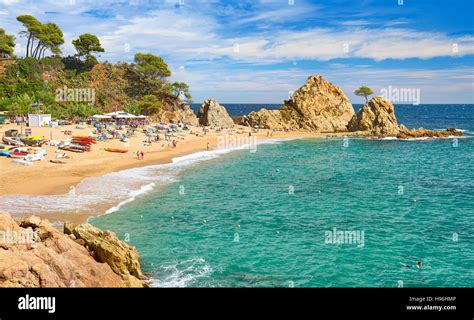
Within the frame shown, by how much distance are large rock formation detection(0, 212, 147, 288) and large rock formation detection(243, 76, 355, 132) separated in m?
88.5

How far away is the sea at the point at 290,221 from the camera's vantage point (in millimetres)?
19594

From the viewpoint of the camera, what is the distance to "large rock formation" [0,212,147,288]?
13.0 meters

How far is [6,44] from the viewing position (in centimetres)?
10056

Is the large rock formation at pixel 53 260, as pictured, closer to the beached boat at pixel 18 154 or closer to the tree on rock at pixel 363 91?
the beached boat at pixel 18 154

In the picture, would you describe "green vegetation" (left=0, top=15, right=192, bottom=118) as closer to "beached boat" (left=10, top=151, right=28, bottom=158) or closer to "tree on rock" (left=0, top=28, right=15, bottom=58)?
"tree on rock" (left=0, top=28, right=15, bottom=58)

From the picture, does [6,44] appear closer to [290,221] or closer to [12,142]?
[12,142]

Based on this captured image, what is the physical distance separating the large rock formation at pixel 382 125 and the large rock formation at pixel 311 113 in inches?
365

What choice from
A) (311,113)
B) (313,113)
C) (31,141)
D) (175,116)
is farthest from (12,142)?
(313,113)

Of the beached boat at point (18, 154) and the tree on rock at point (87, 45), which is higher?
the tree on rock at point (87, 45)

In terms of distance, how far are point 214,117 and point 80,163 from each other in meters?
59.1

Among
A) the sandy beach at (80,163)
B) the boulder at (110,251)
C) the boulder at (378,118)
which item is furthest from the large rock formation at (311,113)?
the boulder at (110,251)

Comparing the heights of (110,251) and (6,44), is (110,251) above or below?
below
